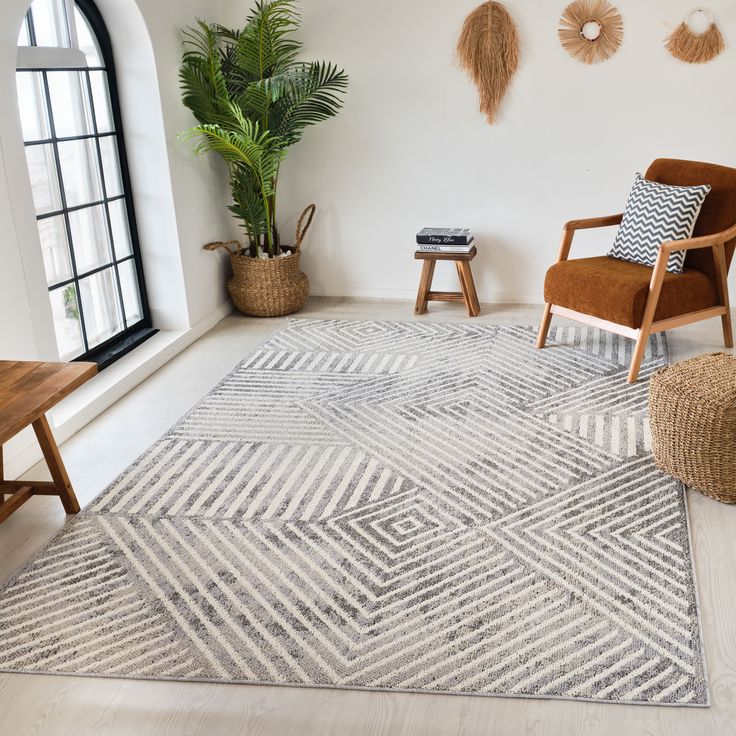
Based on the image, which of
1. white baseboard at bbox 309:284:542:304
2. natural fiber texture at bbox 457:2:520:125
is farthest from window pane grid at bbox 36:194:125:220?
natural fiber texture at bbox 457:2:520:125

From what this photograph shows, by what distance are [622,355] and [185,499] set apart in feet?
7.23

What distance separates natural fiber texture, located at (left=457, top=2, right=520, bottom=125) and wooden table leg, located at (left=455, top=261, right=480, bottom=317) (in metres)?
0.86

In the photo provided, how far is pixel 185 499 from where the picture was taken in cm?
289

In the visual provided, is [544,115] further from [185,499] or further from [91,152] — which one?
[185,499]

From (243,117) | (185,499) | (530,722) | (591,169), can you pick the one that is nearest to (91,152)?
(243,117)

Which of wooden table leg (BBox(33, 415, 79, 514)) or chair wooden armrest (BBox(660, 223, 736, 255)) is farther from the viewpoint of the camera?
chair wooden armrest (BBox(660, 223, 736, 255))

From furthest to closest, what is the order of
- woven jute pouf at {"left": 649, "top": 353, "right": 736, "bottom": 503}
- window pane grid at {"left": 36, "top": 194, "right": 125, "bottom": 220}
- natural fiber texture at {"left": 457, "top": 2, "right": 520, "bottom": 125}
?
natural fiber texture at {"left": 457, "top": 2, "right": 520, "bottom": 125} < window pane grid at {"left": 36, "top": 194, "right": 125, "bottom": 220} < woven jute pouf at {"left": 649, "top": 353, "right": 736, "bottom": 503}

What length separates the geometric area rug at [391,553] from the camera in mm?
2105

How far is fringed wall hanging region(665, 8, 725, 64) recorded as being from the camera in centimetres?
430

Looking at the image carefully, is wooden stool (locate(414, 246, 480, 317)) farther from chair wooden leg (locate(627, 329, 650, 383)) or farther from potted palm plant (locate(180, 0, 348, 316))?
chair wooden leg (locate(627, 329, 650, 383))

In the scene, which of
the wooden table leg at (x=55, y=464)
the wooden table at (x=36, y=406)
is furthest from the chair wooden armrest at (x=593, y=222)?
the wooden table leg at (x=55, y=464)

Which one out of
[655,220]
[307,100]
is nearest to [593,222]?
[655,220]

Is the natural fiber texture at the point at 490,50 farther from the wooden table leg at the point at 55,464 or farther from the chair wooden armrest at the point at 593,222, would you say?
the wooden table leg at the point at 55,464

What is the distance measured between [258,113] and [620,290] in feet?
6.94
